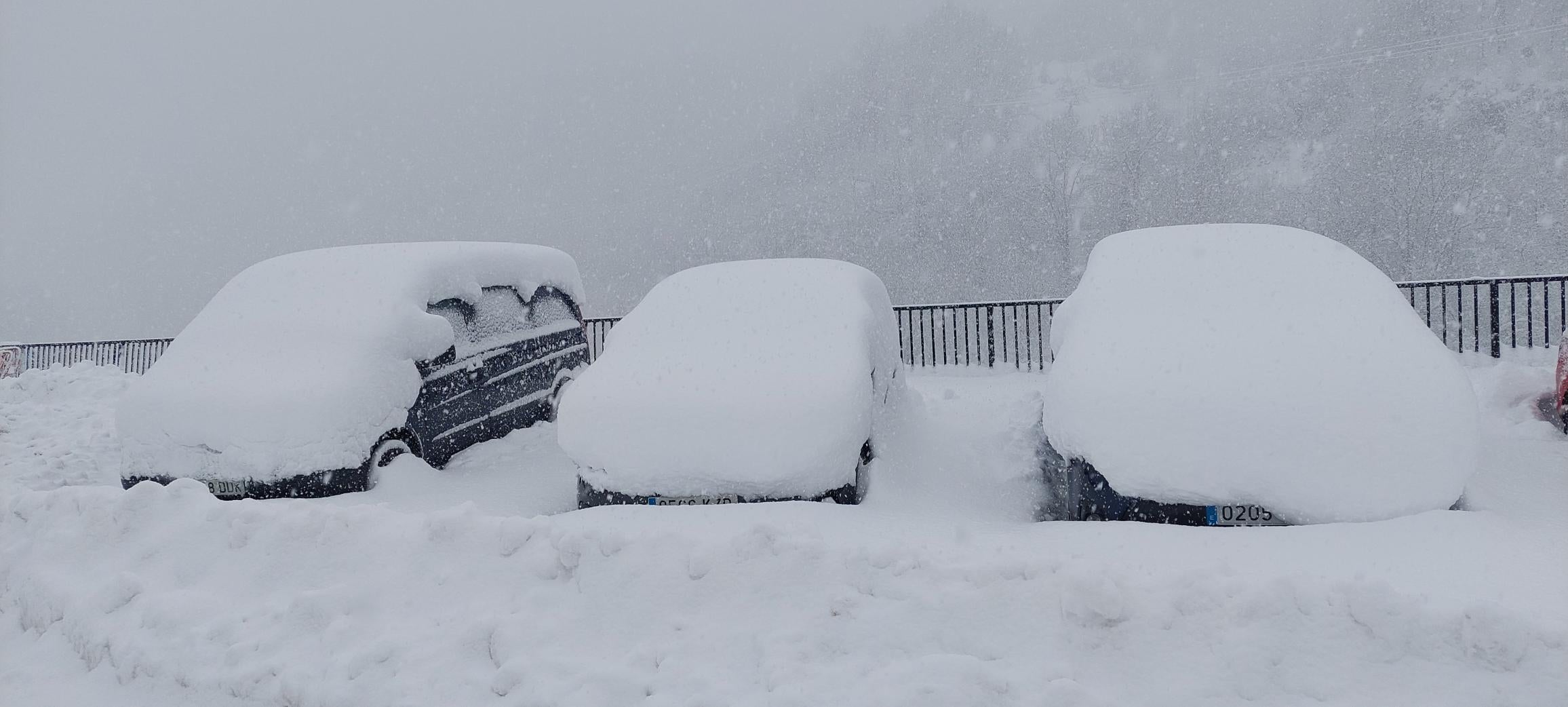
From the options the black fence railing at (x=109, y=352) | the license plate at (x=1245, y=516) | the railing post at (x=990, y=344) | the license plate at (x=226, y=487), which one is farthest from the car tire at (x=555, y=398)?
the black fence railing at (x=109, y=352)

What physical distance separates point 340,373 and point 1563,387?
7.89 meters

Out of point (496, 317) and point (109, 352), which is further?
point (109, 352)

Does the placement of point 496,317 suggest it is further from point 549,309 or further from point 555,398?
point 555,398

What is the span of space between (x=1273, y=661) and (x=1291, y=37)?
58426 millimetres

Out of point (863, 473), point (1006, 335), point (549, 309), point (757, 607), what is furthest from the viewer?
point (1006, 335)

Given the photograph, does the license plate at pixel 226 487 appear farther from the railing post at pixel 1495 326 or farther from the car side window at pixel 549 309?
the railing post at pixel 1495 326

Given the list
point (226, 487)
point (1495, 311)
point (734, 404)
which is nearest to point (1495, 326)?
point (1495, 311)

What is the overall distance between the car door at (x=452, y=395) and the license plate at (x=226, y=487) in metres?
0.97

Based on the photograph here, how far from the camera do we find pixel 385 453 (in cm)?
518

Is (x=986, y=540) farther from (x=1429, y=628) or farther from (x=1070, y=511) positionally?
(x=1429, y=628)

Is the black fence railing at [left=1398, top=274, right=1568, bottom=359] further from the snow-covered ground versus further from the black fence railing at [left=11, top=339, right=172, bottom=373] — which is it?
the black fence railing at [left=11, top=339, right=172, bottom=373]

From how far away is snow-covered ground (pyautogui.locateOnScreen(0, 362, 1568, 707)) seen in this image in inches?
97.2

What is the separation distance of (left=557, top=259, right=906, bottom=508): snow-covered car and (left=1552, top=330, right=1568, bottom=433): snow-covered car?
4.57m

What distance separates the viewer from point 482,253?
642cm
